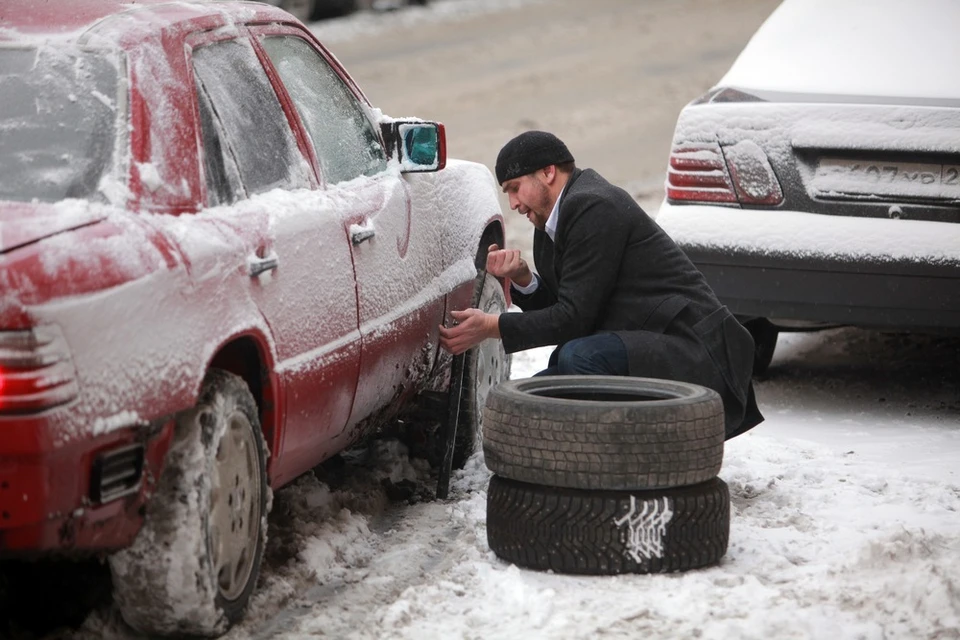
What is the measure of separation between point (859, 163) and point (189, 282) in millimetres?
3582

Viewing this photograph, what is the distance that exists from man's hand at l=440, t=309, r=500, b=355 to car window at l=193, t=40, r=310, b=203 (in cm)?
94

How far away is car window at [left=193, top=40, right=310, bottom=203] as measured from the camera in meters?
4.36

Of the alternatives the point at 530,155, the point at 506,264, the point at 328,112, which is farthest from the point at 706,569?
the point at 328,112

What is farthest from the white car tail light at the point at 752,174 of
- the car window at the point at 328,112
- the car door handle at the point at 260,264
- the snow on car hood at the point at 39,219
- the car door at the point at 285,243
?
the snow on car hood at the point at 39,219

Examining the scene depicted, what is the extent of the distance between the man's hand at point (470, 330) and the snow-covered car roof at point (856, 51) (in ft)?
6.94

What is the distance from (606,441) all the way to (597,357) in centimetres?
86

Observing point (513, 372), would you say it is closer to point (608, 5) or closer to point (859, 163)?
point (859, 163)

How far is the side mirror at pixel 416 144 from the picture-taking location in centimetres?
559

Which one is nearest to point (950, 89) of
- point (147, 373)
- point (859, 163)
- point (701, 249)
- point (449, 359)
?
point (859, 163)

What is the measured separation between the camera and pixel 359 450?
6223 millimetres

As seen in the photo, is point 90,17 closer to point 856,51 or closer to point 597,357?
point 597,357

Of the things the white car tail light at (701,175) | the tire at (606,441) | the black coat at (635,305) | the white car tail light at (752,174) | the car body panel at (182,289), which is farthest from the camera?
the white car tail light at (701,175)

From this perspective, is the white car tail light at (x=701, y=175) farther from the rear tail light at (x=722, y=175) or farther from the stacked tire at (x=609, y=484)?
the stacked tire at (x=609, y=484)

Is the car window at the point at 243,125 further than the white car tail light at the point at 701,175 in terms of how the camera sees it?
No
